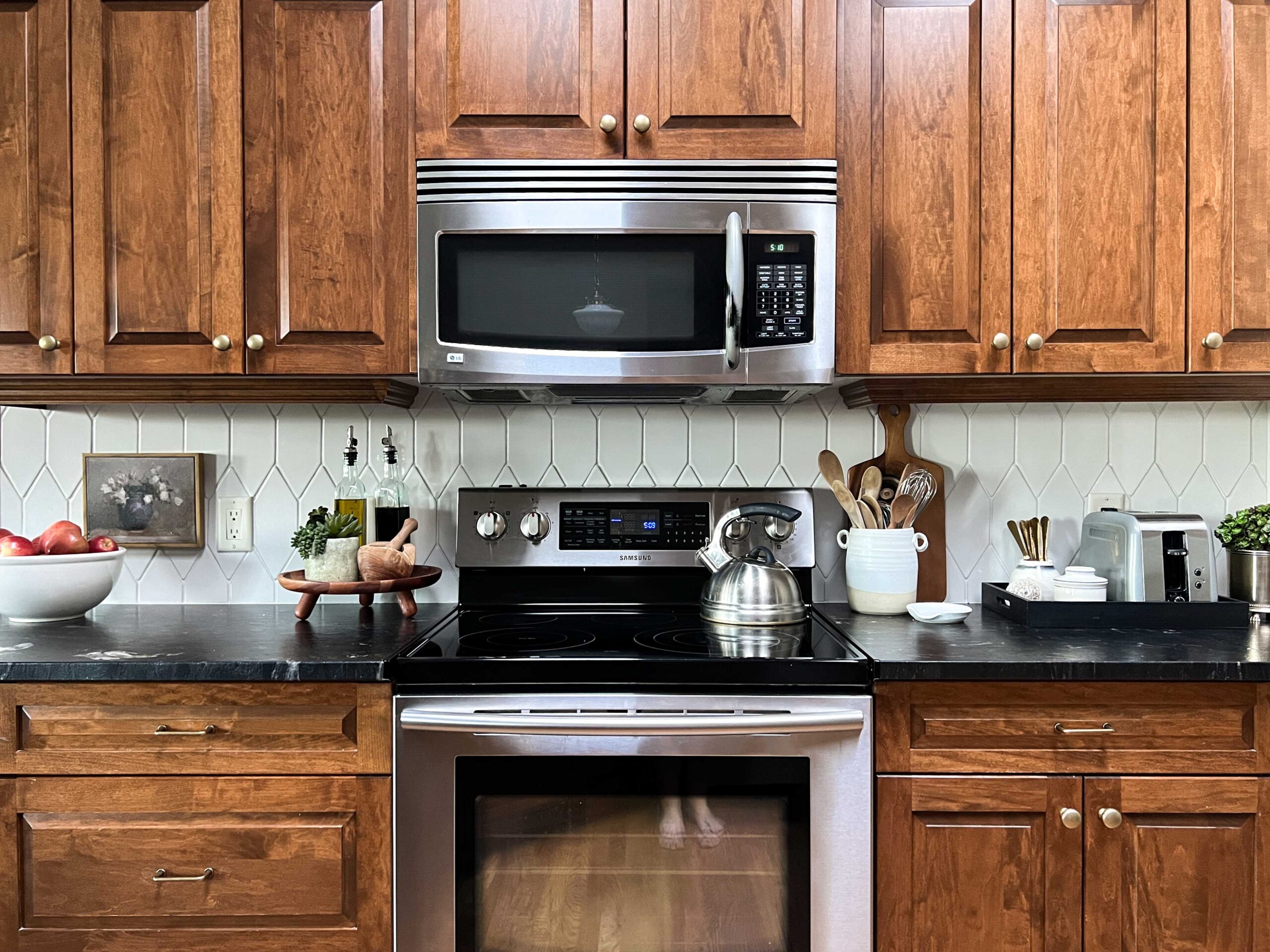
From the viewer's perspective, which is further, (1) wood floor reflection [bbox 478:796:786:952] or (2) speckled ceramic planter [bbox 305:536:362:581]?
(2) speckled ceramic planter [bbox 305:536:362:581]

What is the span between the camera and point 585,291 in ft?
5.54

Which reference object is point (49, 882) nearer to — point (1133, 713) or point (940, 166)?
point (1133, 713)

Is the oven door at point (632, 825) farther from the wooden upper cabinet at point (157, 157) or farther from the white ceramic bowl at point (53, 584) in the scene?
the wooden upper cabinet at point (157, 157)

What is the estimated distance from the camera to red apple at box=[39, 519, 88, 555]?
1746 millimetres

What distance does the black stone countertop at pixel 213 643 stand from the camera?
1.42 m

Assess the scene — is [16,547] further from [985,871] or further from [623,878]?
[985,871]

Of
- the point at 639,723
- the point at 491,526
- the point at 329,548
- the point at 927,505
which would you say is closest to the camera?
the point at 639,723

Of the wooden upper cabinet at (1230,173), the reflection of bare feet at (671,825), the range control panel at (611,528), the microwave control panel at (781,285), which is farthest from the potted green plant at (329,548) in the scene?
the wooden upper cabinet at (1230,173)

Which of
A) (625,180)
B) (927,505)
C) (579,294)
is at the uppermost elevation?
(625,180)

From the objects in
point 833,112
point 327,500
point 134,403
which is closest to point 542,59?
point 833,112

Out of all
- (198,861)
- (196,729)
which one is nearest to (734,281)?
(196,729)

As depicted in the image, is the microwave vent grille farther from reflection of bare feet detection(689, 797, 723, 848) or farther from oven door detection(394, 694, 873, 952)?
reflection of bare feet detection(689, 797, 723, 848)

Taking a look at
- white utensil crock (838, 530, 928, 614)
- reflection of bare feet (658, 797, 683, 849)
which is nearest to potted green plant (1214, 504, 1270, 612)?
white utensil crock (838, 530, 928, 614)

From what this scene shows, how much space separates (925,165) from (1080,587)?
0.88 m
